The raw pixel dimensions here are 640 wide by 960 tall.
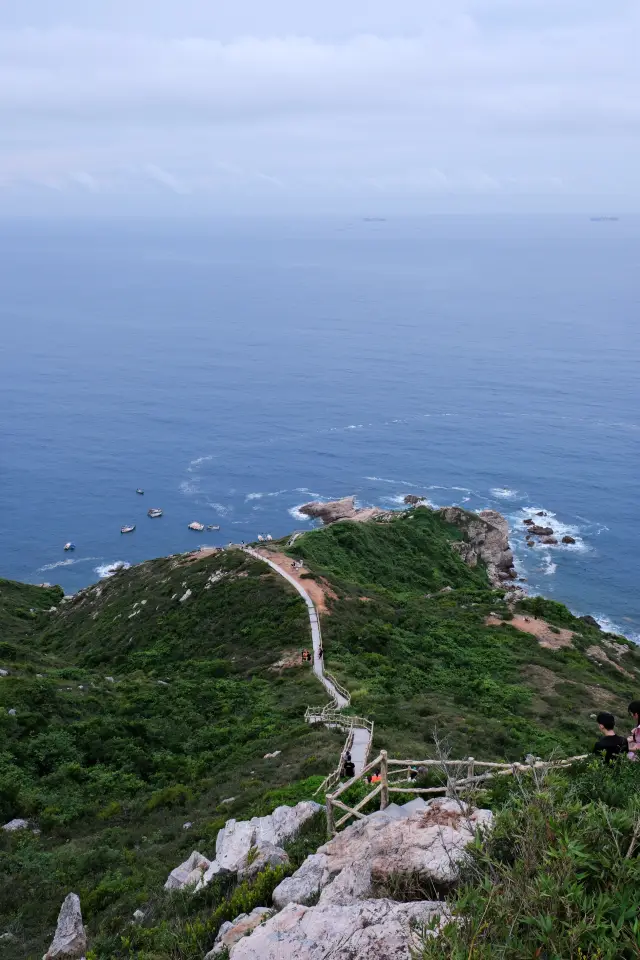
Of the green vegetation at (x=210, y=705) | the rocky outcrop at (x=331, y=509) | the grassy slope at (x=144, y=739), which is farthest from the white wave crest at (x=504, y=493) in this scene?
the grassy slope at (x=144, y=739)

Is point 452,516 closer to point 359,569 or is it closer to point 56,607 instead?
point 359,569

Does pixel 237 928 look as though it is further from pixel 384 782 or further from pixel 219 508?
pixel 219 508

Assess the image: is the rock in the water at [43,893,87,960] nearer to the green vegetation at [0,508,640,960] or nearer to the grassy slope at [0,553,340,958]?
the green vegetation at [0,508,640,960]

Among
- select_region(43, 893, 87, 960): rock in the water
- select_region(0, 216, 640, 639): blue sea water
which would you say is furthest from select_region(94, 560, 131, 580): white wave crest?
select_region(43, 893, 87, 960): rock in the water


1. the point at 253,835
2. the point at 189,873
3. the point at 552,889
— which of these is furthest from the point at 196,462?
the point at 552,889

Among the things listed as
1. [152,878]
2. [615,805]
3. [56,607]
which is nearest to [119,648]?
[56,607]

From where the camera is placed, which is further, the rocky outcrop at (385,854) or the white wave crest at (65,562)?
the white wave crest at (65,562)

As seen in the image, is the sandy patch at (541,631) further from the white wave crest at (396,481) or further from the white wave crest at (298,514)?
the white wave crest at (396,481)
